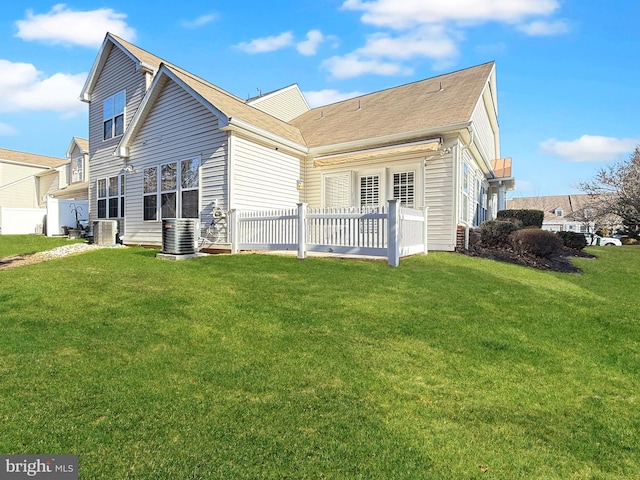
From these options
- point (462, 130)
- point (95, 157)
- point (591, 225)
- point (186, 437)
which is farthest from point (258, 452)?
point (591, 225)

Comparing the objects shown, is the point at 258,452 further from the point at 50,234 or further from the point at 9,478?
the point at 50,234

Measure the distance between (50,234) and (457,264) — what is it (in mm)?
18674

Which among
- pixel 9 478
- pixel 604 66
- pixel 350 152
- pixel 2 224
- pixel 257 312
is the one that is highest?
pixel 604 66

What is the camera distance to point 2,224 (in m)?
19.1

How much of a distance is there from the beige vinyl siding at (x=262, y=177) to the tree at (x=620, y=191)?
2343cm

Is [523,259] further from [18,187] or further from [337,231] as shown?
[18,187]

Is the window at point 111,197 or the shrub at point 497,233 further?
the window at point 111,197

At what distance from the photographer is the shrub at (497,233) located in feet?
36.8

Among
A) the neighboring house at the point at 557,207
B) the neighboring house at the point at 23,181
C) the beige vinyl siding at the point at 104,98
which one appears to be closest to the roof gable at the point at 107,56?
the beige vinyl siding at the point at 104,98

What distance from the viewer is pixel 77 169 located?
84.2 ft

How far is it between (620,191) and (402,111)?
21.3 metres

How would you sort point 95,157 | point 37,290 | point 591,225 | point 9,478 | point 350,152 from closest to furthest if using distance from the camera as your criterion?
point 9,478
point 37,290
point 350,152
point 95,157
point 591,225

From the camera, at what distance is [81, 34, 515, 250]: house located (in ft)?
35.0

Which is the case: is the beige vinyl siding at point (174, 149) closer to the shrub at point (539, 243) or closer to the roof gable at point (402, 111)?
the roof gable at point (402, 111)
